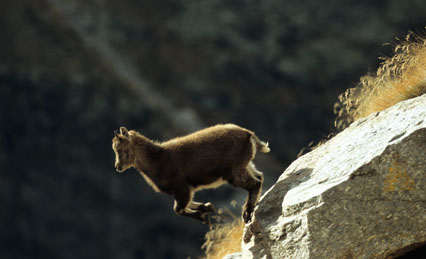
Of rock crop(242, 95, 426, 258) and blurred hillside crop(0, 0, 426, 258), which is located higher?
blurred hillside crop(0, 0, 426, 258)

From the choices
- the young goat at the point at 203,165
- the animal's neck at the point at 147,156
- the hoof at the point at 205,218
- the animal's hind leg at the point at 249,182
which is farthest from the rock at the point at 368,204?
the animal's neck at the point at 147,156

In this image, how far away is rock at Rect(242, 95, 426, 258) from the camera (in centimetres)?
516

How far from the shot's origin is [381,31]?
102 ft

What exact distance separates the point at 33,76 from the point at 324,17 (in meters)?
16.5

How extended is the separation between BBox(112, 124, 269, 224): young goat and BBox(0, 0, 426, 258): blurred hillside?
17.3 m

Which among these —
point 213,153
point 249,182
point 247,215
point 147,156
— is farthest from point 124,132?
point 247,215

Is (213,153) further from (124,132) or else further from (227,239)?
(227,239)

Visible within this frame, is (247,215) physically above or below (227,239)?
below

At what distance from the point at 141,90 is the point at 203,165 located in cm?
2665

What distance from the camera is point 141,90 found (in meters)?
33.2

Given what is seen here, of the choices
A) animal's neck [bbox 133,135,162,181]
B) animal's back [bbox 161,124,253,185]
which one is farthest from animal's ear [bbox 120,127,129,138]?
animal's back [bbox 161,124,253,185]

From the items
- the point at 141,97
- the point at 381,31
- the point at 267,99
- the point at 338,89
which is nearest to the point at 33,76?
the point at 141,97

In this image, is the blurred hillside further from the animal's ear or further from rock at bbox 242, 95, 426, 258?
rock at bbox 242, 95, 426, 258

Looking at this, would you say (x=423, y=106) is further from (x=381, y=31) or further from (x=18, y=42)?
(x=18, y=42)
